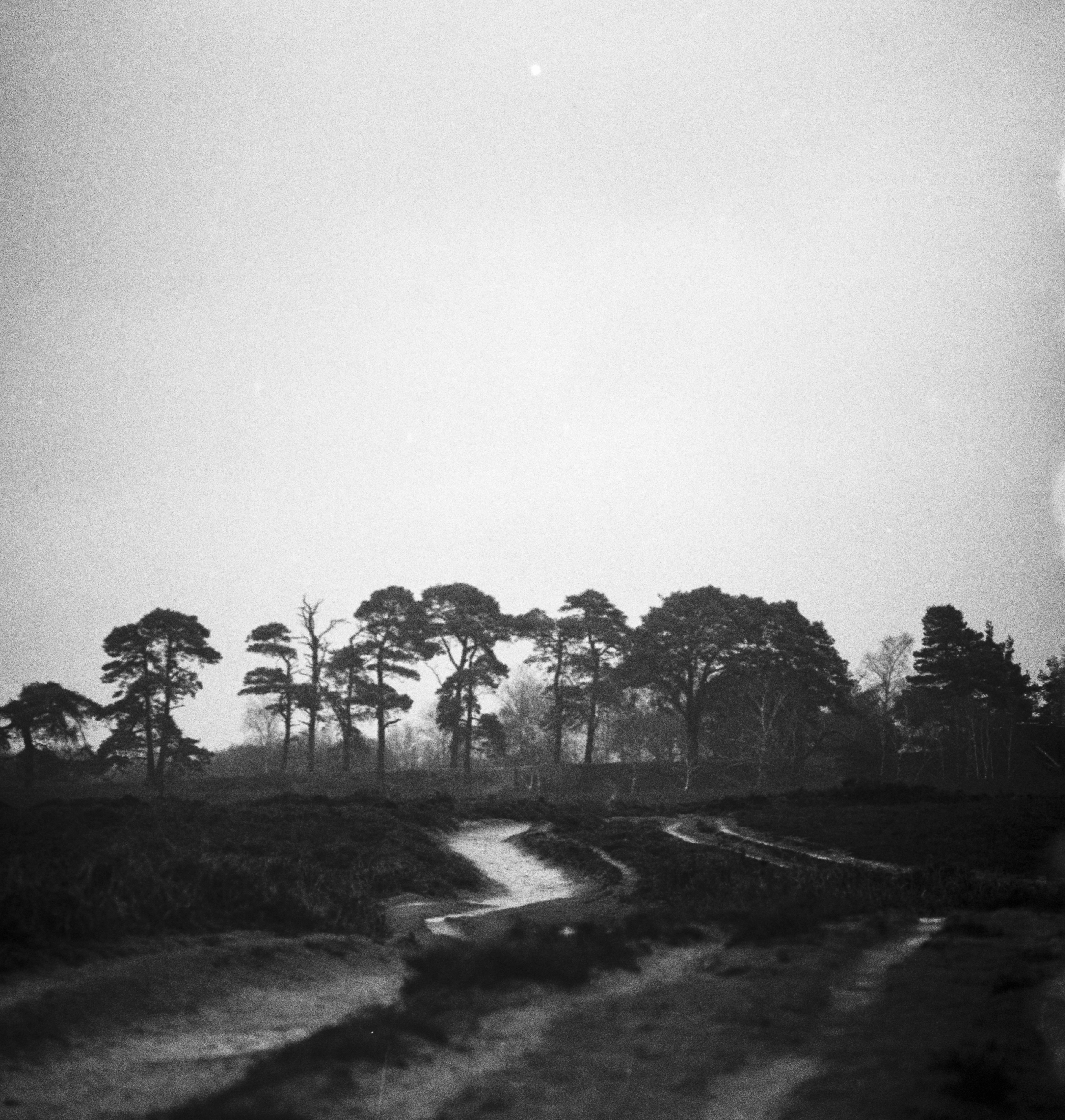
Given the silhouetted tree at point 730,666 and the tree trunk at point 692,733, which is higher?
the silhouetted tree at point 730,666

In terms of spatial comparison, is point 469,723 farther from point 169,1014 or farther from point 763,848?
point 169,1014

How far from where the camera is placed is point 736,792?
57.8 meters

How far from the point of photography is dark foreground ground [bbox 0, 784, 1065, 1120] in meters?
6.43

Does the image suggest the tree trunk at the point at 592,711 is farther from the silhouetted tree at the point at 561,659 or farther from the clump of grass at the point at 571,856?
the clump of grass at the point at 571,856

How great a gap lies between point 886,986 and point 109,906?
10192 millimetres

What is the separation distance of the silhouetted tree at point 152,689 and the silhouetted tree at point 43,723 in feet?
5.77

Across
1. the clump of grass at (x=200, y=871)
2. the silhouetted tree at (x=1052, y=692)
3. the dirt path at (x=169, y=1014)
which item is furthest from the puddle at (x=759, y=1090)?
the silhouetted tree at (x=1052, y=692)

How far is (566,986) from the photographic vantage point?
9.35m

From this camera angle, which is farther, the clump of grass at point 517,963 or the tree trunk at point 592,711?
the tree trunk at point 592,711

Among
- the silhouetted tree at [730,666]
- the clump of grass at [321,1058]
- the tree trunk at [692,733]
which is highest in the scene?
the silhouetted tree at [730,666]

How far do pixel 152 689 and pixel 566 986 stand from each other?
157 feet

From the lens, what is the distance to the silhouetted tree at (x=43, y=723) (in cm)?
4697

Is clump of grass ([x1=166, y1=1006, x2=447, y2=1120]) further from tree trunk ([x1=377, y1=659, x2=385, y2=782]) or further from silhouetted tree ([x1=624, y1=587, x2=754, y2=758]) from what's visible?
silhouetted tree ([x1=624, y1=587, x2=754, y2=758])

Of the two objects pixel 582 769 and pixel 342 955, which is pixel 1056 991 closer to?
pixel 342 955
